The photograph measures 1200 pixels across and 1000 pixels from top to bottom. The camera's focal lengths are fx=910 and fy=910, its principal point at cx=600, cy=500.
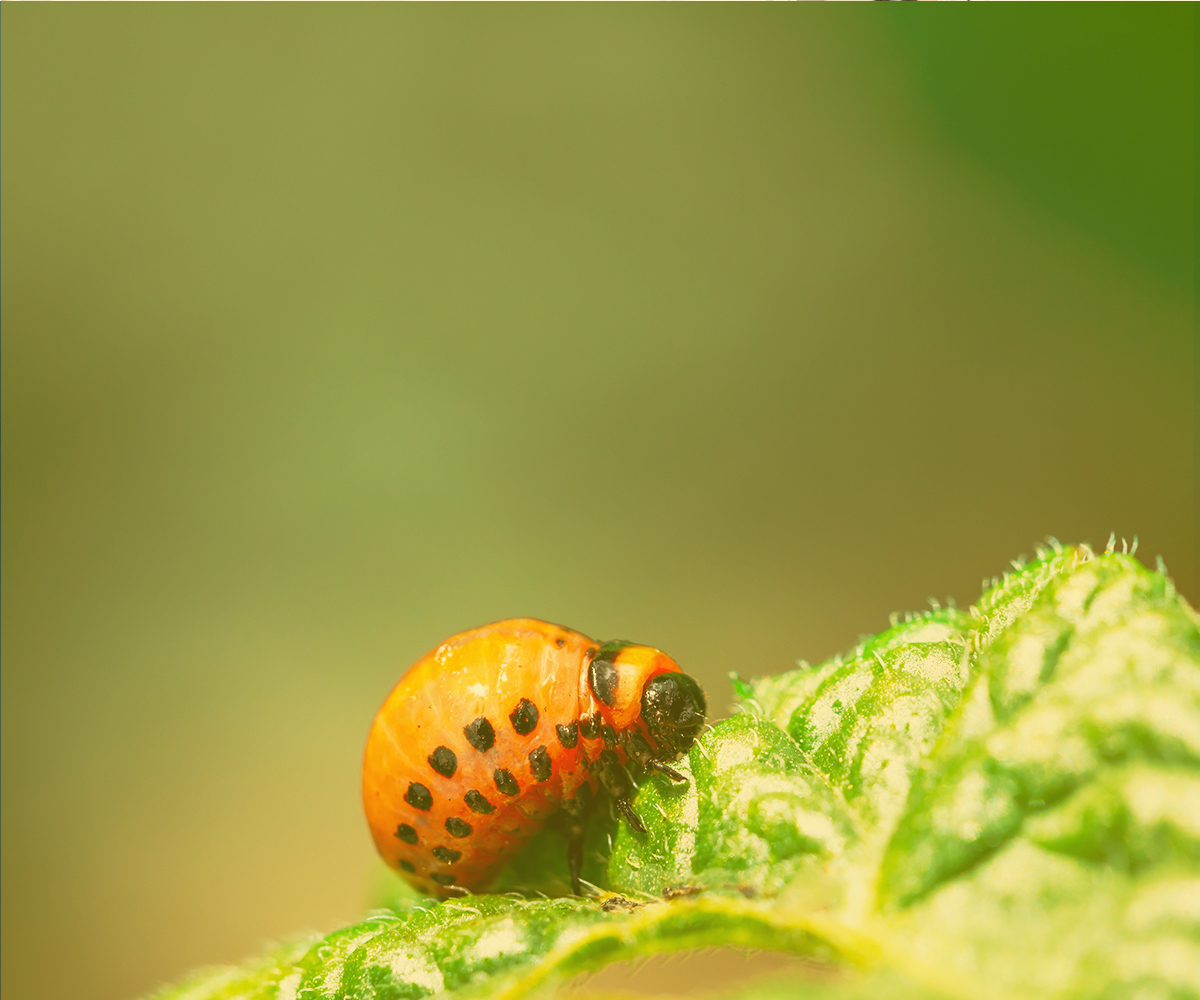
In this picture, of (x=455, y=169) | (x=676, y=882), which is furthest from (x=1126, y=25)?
(x=676, y=882)

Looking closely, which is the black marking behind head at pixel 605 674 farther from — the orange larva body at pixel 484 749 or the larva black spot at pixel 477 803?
the larva black spot at pixel 477 803

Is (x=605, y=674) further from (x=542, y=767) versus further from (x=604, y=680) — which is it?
(x=542, y=767)

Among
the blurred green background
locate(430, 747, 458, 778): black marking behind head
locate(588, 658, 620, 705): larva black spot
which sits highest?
the blurred green background

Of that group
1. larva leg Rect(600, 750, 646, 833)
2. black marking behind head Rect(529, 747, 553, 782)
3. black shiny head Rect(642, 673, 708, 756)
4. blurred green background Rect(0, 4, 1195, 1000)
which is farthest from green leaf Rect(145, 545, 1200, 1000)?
blurred green background Rect(0, 4, 1195, 1000)

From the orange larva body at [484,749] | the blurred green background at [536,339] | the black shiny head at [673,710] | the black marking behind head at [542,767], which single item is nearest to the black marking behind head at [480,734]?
the orange larva body at [484,749]

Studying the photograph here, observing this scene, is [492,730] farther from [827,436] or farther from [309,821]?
[827,436]

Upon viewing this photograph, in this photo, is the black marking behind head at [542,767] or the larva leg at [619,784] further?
the black marking behind head at [542,767]

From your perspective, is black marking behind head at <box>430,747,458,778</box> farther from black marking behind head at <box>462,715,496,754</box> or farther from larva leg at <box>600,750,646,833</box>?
larva leg at <box>600,750,646,833</box>
